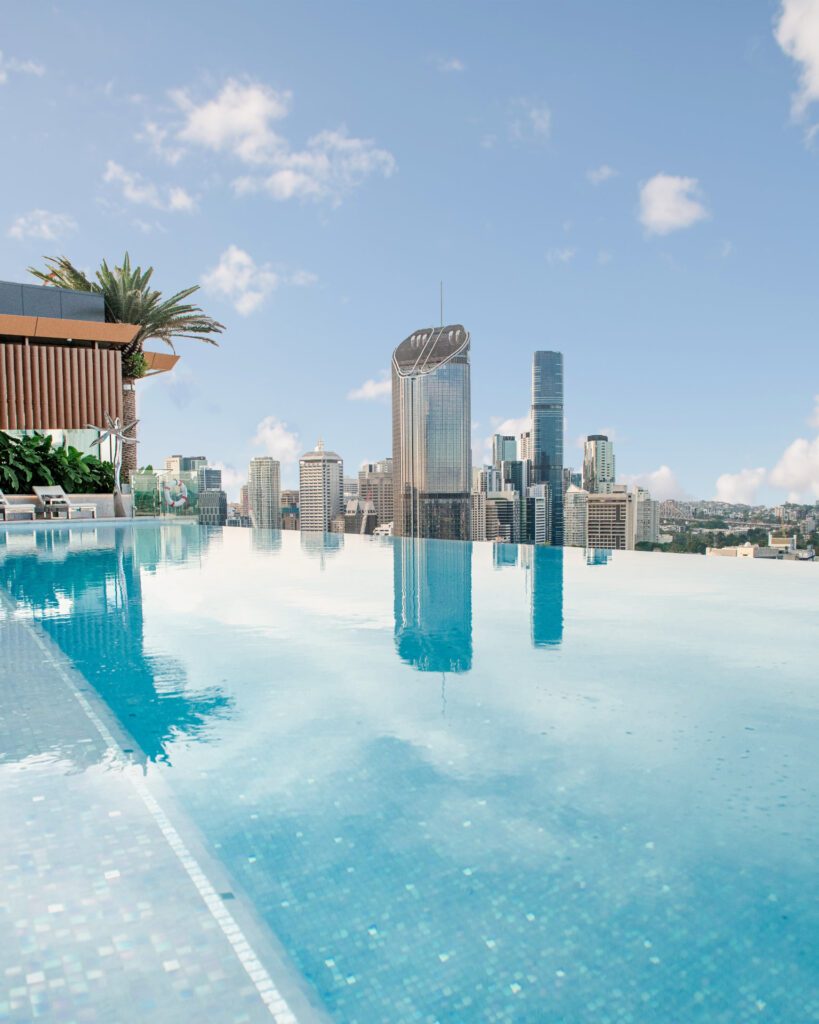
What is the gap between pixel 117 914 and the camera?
137 centimetres

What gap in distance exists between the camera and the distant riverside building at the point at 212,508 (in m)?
16.6

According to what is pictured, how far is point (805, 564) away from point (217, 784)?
294 inches

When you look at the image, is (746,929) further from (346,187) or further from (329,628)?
(346,187)

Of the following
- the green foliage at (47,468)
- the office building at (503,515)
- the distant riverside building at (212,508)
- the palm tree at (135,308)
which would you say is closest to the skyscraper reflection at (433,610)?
the distant riverside building at (212,508)

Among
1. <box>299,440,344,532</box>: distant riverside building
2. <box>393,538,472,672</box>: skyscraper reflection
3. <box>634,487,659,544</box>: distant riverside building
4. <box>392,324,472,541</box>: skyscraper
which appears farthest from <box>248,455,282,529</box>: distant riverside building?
<box>392,324,472,541</box>: skyscraper

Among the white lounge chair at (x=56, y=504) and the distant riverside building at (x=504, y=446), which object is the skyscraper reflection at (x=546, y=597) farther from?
the distant riverside building at (x=504, y=446)

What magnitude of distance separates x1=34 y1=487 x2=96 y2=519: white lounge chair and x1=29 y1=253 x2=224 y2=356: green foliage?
16.8 feet

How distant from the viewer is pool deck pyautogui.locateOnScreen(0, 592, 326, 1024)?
1.16 m

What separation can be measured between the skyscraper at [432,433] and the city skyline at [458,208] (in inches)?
69.4

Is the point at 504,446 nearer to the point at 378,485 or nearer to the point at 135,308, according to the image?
the point at 378,485

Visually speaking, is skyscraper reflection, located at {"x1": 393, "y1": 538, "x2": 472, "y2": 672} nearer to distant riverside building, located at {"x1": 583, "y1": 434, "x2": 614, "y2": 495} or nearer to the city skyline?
the city skyline

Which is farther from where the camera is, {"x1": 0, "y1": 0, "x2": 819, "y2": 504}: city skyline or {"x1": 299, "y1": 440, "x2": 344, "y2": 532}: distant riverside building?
{"x1": 0, "y1": 0, "x2": 819, "y2": 504}: city skyline

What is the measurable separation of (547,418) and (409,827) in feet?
235

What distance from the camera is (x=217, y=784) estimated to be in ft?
6.46
